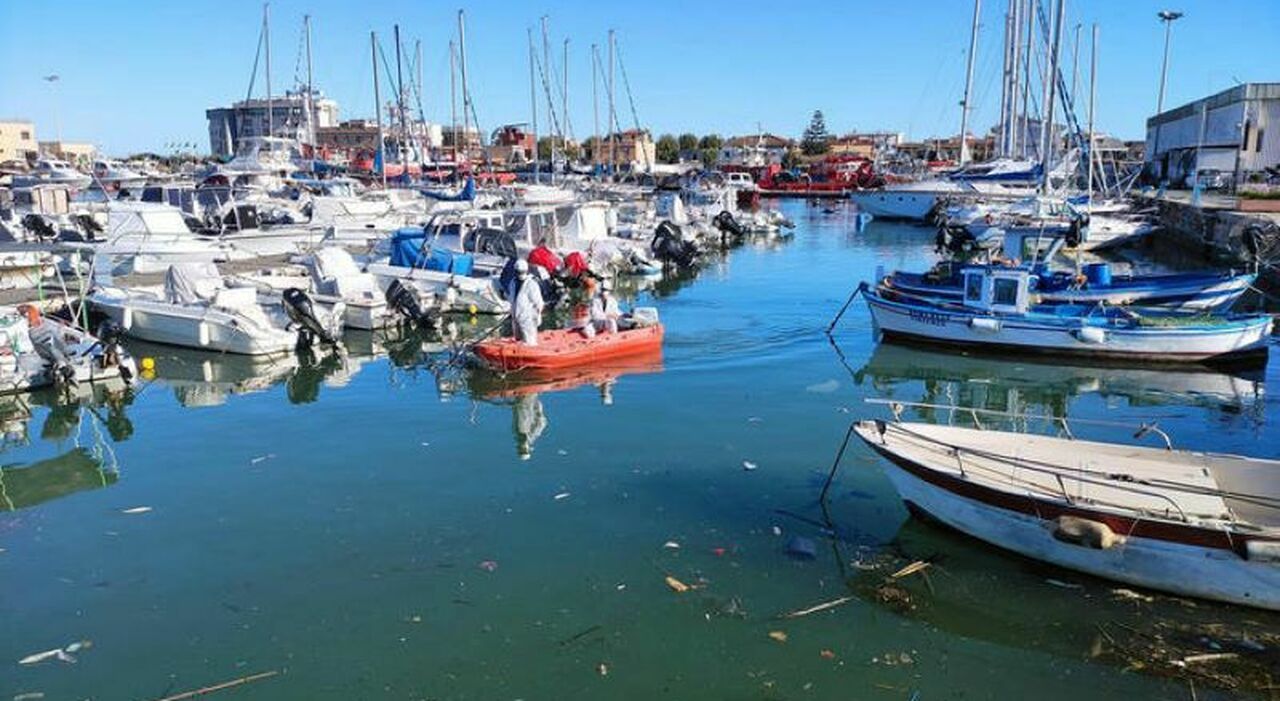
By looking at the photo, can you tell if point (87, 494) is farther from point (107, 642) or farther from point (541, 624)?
point (541, 624)

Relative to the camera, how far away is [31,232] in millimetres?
30828

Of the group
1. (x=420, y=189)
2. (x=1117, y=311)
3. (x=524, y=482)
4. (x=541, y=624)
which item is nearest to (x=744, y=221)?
(x=420, y=189)

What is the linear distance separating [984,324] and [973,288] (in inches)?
40.9

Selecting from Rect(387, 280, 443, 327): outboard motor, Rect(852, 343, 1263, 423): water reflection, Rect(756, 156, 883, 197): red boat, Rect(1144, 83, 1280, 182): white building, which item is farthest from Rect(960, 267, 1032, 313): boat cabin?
Rect(756, 156, 883, 197): red boat

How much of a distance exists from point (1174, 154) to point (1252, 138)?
14394mm

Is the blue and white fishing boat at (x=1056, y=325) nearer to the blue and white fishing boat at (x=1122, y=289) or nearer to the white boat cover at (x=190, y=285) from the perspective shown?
the blue and white fishing boat at (x=1122, y=289)

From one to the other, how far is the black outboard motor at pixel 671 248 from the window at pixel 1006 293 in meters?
17.1

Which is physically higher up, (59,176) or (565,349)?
(59,176)

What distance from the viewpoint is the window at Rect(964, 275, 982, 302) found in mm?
19906

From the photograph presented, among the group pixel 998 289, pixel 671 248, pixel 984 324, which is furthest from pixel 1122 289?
pixel 671 248

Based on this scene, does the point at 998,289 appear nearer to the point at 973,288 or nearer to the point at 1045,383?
the point at 973,288

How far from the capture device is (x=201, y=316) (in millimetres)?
19234

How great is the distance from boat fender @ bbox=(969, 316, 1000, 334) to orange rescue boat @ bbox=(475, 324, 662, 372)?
6.71 m

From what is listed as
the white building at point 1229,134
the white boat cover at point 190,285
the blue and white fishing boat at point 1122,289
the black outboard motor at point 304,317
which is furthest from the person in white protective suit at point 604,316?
the white building at point 1229,134
